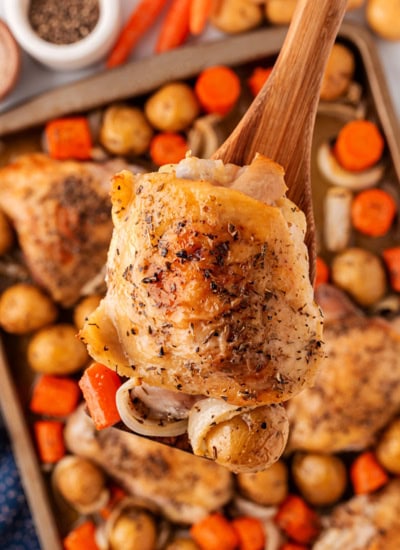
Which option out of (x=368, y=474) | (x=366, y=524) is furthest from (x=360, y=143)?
(x=366, y=524)

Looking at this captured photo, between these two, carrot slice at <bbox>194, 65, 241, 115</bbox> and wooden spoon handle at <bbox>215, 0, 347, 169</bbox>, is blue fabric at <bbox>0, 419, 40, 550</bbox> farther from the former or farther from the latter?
wooden spoon handle at <bbox>215, 0, 347, 169</bbox>

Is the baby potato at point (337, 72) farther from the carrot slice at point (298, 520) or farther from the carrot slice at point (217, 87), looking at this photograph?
the carrot slice at point (298, 520)

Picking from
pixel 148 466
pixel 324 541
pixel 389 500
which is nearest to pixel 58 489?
pixel 148 466

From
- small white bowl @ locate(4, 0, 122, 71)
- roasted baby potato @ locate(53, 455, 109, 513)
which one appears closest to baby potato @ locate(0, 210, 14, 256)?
small white bowl @ locate(4, 0, 122, 71)

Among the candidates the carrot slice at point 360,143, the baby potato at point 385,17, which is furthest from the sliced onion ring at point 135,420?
the baby potato at point 385,17

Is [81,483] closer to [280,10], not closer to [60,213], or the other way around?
[60,213]

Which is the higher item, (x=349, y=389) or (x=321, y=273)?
(x=321, y=273)
